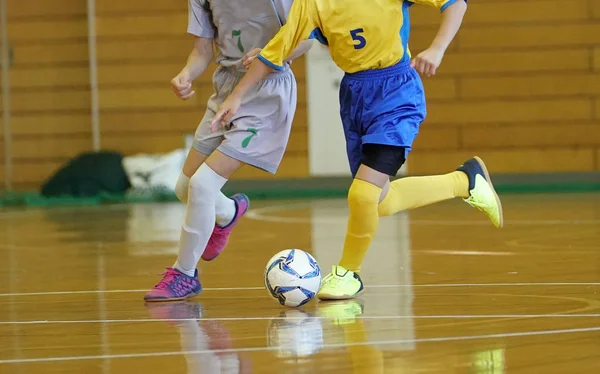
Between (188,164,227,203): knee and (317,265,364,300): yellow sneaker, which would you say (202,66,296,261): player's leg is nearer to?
(188,164,227,203): knee

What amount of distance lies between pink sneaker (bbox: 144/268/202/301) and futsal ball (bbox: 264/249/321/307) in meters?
0.37

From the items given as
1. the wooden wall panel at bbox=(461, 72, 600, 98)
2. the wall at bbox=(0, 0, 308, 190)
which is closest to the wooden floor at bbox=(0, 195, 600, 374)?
the wooden wall panel at bbox=(461, 72, 600, 98)

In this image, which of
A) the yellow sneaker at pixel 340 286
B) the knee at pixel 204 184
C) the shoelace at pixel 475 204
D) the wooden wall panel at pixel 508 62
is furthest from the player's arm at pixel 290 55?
the wooden wall panel at pixel 508 62

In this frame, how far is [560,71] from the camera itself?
10594 millimetres

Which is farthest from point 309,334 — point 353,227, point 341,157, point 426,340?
point 341,157

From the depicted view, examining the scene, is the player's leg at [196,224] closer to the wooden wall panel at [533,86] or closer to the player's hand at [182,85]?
the player's hand at [182,85]

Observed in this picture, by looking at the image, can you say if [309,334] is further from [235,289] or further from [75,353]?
[235,289]

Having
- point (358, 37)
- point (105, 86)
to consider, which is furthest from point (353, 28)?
point (105, 86)

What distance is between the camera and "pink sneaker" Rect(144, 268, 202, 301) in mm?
3805

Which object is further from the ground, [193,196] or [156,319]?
[193,196]

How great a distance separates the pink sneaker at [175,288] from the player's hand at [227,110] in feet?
1.74

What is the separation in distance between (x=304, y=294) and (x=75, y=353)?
3.11 ft

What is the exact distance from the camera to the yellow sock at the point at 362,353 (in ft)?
8.04

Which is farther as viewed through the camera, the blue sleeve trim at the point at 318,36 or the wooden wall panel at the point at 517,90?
the wooden wall panel at the point at 517,90
